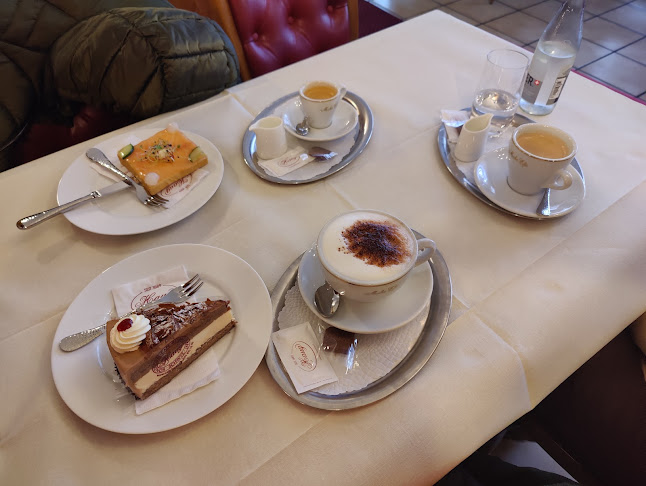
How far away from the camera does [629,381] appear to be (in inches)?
32.4

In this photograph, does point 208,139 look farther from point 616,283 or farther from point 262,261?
point 616,283

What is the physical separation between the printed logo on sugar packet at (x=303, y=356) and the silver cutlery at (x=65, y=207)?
51 cm

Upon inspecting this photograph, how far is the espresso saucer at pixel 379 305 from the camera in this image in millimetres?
610

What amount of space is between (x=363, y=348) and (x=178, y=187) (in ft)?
1.67

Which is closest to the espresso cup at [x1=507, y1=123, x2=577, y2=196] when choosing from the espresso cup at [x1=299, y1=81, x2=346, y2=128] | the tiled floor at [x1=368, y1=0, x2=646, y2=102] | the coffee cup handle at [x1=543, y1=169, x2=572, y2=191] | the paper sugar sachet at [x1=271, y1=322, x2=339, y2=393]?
the coffee cup handle at [x1=543, y1=169, x2=572, y2=191]

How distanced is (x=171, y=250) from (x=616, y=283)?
0.75m

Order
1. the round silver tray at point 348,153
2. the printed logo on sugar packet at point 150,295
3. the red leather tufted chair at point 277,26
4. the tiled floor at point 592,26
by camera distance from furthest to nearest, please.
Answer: the tiled floor at point 592,26 → the red leather tufted chair at point 277,26 → the round silver tray at point 348,153 → the printed logo on sugar packet at point 150,295

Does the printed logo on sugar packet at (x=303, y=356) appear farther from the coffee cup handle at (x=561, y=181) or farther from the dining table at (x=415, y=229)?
the coffee cup handle at (x=561, y=181)

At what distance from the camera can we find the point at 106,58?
107 cm

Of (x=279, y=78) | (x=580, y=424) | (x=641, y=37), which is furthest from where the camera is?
(x=641, y=37)

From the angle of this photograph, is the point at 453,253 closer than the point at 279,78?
Yes

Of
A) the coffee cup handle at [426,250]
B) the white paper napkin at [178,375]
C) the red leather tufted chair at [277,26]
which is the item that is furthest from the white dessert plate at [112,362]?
the red leather tufted chair at [277,26]

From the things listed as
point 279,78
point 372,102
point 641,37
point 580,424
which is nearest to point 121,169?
point 279,78

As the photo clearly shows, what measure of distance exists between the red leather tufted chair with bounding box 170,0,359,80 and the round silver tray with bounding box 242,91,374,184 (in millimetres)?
536
